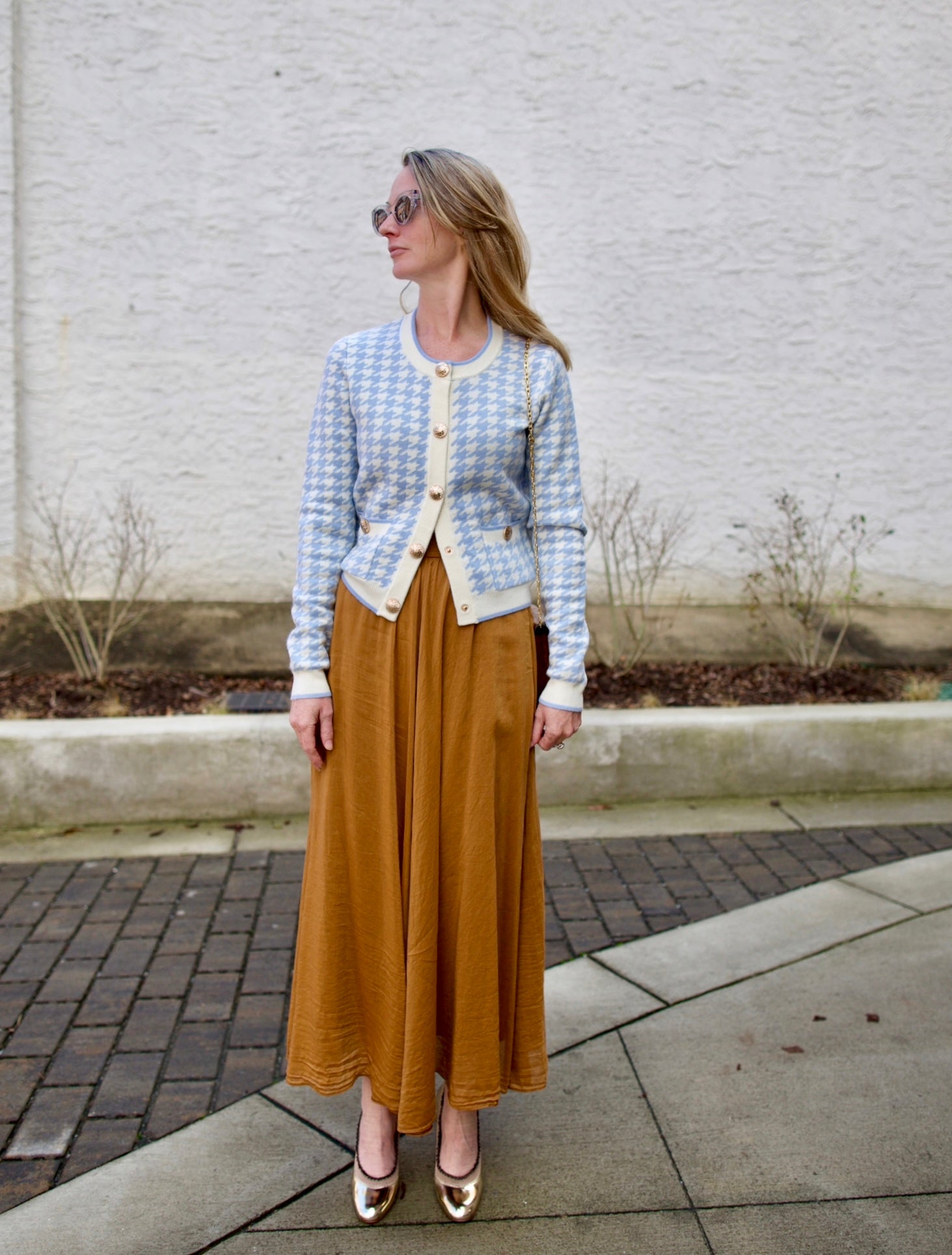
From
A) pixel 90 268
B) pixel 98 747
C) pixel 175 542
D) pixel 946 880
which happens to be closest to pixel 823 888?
pixel 946 880

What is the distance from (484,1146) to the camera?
2.38m

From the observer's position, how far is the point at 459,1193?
84.0 inches

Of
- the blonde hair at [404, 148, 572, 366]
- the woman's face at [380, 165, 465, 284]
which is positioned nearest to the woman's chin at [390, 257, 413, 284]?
the woman's face at [380, 165, 465, 284]

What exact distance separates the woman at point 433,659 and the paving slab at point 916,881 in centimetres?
203

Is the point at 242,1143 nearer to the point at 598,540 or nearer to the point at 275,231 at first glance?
the point at 598,540

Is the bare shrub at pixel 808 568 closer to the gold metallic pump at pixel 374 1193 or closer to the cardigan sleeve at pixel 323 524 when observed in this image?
the cardigan sleeve at pixel 323 524

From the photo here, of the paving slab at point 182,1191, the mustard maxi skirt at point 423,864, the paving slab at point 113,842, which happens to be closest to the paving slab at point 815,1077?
the mustard maxi skirt at point 423,864

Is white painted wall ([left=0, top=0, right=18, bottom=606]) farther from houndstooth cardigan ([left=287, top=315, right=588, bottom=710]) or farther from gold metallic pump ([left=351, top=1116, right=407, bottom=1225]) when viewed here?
gold metallic pump ([left=351, top=1116, right=407, bottom=1225])

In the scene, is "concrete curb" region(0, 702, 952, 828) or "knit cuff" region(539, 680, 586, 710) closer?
"knit cuff" region(539, 680, 586, 710)

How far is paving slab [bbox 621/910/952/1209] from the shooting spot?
226cm

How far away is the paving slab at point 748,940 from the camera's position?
10.2 ft

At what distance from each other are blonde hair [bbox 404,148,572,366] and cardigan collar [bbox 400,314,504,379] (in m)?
0.07

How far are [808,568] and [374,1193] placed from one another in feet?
15.2

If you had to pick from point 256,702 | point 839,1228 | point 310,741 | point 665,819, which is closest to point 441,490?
point 310,741
